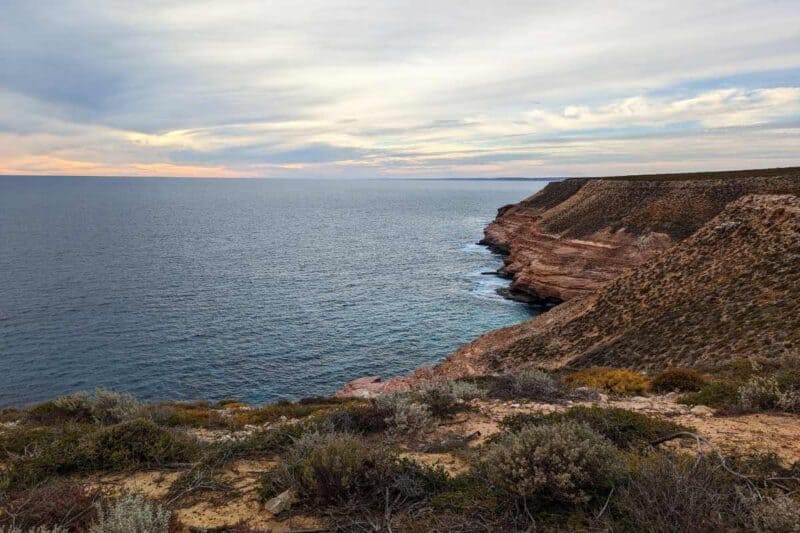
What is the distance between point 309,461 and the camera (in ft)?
18.8

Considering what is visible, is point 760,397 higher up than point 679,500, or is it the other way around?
point 679,500

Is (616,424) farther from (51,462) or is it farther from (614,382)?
(51,462)

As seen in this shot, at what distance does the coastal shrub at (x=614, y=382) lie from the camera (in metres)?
12.1

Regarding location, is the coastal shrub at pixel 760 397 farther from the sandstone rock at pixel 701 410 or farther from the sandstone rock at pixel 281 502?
the sandstone rock at pixel 281 502

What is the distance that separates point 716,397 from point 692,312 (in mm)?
12855

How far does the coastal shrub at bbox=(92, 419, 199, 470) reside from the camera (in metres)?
7.12

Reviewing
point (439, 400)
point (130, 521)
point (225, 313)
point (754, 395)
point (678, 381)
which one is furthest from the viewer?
point (225, 313)

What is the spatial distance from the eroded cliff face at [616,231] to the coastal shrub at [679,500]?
1407 inches

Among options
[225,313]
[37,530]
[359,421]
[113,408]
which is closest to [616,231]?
[225,313]

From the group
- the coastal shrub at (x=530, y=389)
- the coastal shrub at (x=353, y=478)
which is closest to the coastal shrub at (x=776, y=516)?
the coastal shrub at (x=353, y=478)

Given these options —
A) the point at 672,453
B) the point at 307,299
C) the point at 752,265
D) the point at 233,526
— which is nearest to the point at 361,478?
the point at 233,526

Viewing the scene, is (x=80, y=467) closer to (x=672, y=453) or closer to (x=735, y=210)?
(x=672, y=453)

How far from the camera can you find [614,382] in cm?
1291

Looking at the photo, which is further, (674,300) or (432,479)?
(674,300)
